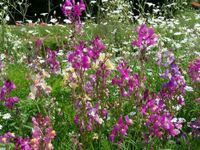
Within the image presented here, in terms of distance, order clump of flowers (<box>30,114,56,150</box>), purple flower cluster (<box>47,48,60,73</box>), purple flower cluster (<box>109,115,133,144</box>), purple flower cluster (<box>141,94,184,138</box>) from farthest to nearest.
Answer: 1. purple flower cluster (<box>47,48,60,73</box>)
2. purple flower cluster (<box>109,115,133,144</box>)
3. purple flower cluster (<box>141,94,184,138</box>)
4. clump of flowers (<box>30,114,56,150</box>)

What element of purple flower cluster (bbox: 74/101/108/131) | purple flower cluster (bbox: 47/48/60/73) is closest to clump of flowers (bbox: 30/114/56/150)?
purple flower cluster (bbox: 74/101/108/131)

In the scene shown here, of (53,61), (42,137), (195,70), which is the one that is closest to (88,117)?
(42,137)

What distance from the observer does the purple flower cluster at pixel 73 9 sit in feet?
9.39

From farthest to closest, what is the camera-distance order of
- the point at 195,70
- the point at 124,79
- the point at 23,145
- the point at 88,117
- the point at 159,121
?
1. the point at 195,70
2. the point at 124,79
3. the point at 88,117
4. the point at 159,121
5. the point at 23,145

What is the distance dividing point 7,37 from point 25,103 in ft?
11.6

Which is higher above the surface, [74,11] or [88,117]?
[74,11]

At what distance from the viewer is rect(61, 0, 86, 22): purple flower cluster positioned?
2862 mm

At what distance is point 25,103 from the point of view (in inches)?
158

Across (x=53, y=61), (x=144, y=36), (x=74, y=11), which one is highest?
(x=74, y=11)

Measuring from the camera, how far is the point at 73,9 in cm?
291

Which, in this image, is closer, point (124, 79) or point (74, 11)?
point (74, 11)

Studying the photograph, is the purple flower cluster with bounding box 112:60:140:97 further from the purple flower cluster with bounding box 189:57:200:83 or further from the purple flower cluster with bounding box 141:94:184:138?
the purple flower cluster with bounding box 189:57:200:83

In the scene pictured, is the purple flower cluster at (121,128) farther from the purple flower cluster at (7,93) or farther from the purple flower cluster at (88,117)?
the purple flower cluster at (7,93)

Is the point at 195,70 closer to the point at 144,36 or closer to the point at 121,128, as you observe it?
the point at 144,36
